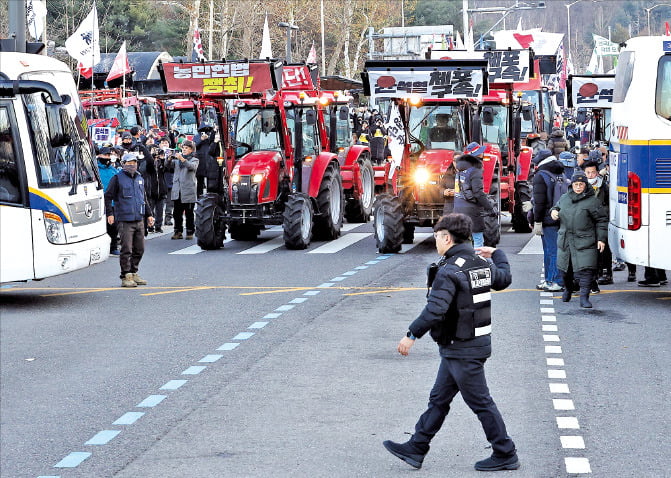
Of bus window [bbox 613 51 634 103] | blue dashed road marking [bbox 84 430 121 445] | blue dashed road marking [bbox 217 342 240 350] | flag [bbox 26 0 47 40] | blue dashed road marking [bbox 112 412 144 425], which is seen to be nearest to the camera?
blue dashed road marking [bbox 84 430 121 445]

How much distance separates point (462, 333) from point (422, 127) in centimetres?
1388

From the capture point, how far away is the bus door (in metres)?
15.3

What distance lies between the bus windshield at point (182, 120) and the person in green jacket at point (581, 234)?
34.0 meters

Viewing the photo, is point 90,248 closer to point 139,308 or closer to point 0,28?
point 139,308

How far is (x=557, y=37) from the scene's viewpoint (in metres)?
49.6

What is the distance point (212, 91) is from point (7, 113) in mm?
7229

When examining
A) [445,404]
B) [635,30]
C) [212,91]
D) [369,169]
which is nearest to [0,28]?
[369,169]

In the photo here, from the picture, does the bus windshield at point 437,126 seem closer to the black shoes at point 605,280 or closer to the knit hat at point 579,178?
the black shoes at point 605,280

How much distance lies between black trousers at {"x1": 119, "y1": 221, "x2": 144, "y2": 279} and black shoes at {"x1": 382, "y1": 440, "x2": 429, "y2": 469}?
9.46 m

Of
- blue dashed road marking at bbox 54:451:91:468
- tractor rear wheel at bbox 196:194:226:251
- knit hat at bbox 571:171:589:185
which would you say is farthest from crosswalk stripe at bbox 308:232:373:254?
blue dashed road marking at bbox 54:451:91:468

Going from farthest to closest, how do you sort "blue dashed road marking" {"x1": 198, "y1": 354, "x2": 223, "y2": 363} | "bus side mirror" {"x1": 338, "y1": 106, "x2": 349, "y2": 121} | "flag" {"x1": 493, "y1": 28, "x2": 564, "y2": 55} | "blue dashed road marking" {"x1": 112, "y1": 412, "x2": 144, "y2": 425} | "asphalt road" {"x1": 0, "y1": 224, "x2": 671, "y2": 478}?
1. "flag" {"x1": 493, "y1": 28, "x2": 564, "y2": 55}
2. "bus side mirror" {"x1": 338, "y1": 106, "x2": 349, "y2": 121}
3. "blue dashed road marking" {"x1": 198, "y1": 354, "x2": 223, "y2": 363}
4. "blue dashed road marking" {"x1": 112, "y1": 412, "x2": 144, "y2": 425}
5. "asphalt road" {"x1": 0, "y1": 224, "x2": 671, "y2": 478}

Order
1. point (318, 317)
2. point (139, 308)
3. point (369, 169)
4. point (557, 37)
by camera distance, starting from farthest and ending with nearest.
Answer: point (557, 37), point (369, 169), point (139, 308), point (318, 317)

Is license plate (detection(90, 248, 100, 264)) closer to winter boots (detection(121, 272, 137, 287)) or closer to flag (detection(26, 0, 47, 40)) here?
winter boots (detection(121, 272, 137, 287))

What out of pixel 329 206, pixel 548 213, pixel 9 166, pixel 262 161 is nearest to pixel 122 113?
pixel 329 206
